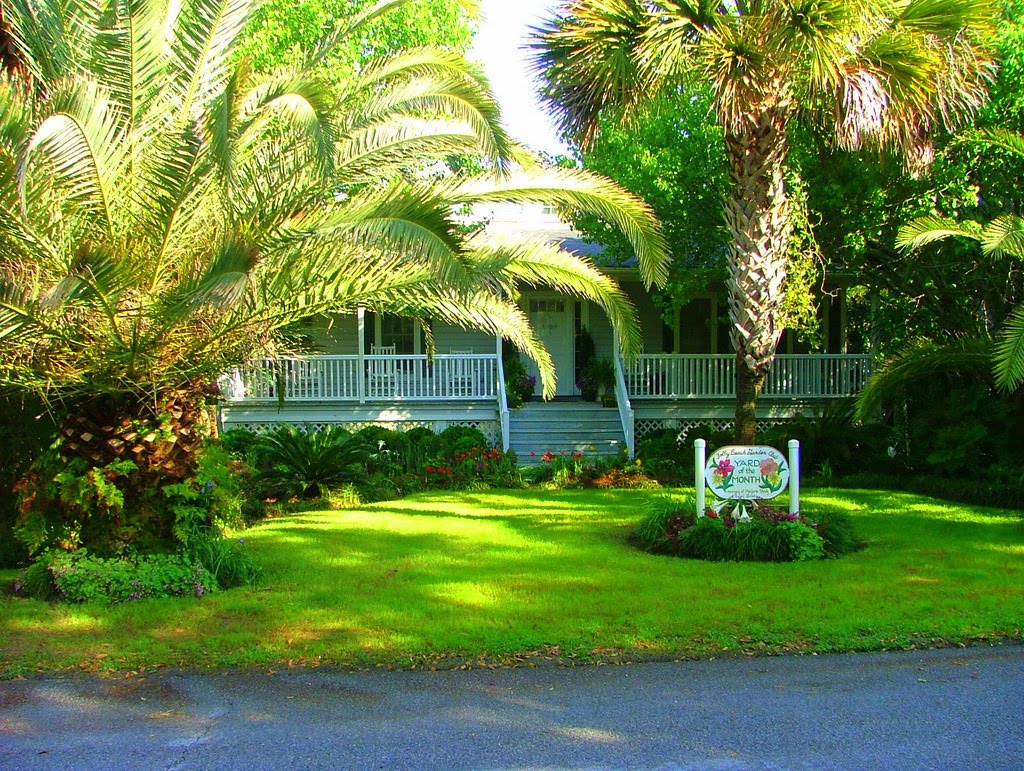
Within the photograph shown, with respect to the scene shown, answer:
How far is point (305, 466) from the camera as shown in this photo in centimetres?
1427

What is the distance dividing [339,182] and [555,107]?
149 inches

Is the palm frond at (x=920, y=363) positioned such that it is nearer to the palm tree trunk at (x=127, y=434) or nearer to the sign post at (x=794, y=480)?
the sign post at (x=794, y=480)

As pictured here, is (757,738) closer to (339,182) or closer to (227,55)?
(339,182)

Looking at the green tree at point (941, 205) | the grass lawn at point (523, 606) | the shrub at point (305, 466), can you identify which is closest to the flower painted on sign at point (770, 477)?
the grass lawn at point (523, 606)

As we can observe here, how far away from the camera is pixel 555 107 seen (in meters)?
11.4

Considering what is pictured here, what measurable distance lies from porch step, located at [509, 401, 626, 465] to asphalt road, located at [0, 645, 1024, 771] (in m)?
11.2

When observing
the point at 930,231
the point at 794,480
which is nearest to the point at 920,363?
the point at 930,231

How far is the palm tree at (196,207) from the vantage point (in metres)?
6.90

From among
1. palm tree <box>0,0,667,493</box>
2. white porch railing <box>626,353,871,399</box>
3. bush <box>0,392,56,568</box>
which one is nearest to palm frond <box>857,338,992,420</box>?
white porch railing <box>626,353,871,399</box>

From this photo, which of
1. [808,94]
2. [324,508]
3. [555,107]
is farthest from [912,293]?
[324,508]

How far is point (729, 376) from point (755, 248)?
9247mm

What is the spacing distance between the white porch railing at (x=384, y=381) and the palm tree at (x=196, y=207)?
9.47 meters

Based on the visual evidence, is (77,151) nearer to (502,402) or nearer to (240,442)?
(240,442)

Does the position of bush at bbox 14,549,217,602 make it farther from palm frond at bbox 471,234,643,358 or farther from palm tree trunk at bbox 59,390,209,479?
palm frond at bbox 471,234,643,358
